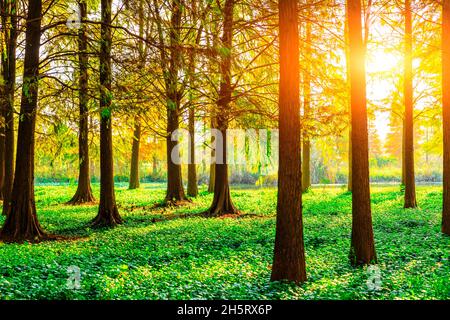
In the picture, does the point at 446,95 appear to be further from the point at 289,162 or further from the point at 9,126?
the point at 9,126

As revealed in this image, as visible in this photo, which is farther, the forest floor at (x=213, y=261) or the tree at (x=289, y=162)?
the tree at (x=289, y=162)

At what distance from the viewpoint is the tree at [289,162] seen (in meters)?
6.17

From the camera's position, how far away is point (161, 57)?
10.0 meters

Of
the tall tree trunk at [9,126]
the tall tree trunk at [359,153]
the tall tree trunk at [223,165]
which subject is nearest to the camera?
the tall tree trunk at [359,153]

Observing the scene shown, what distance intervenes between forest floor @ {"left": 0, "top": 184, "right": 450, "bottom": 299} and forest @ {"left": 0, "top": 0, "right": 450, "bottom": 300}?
4 cm

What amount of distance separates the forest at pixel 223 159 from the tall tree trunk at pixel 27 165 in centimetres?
3

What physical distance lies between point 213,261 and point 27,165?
540 cm

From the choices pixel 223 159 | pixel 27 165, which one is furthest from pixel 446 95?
pixel 27 165

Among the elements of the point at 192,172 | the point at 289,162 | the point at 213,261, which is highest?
the point at 289,162

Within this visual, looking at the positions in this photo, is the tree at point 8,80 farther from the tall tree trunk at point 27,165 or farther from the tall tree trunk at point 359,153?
the tall tree trunk at point 359,153

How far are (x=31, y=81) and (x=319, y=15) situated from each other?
23.8ft

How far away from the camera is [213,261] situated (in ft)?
25.6

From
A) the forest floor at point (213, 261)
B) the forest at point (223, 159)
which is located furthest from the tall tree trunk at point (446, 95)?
the forest floor at point (213, 261)

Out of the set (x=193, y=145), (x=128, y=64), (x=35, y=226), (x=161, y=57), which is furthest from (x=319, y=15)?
(x=193, y=145)
